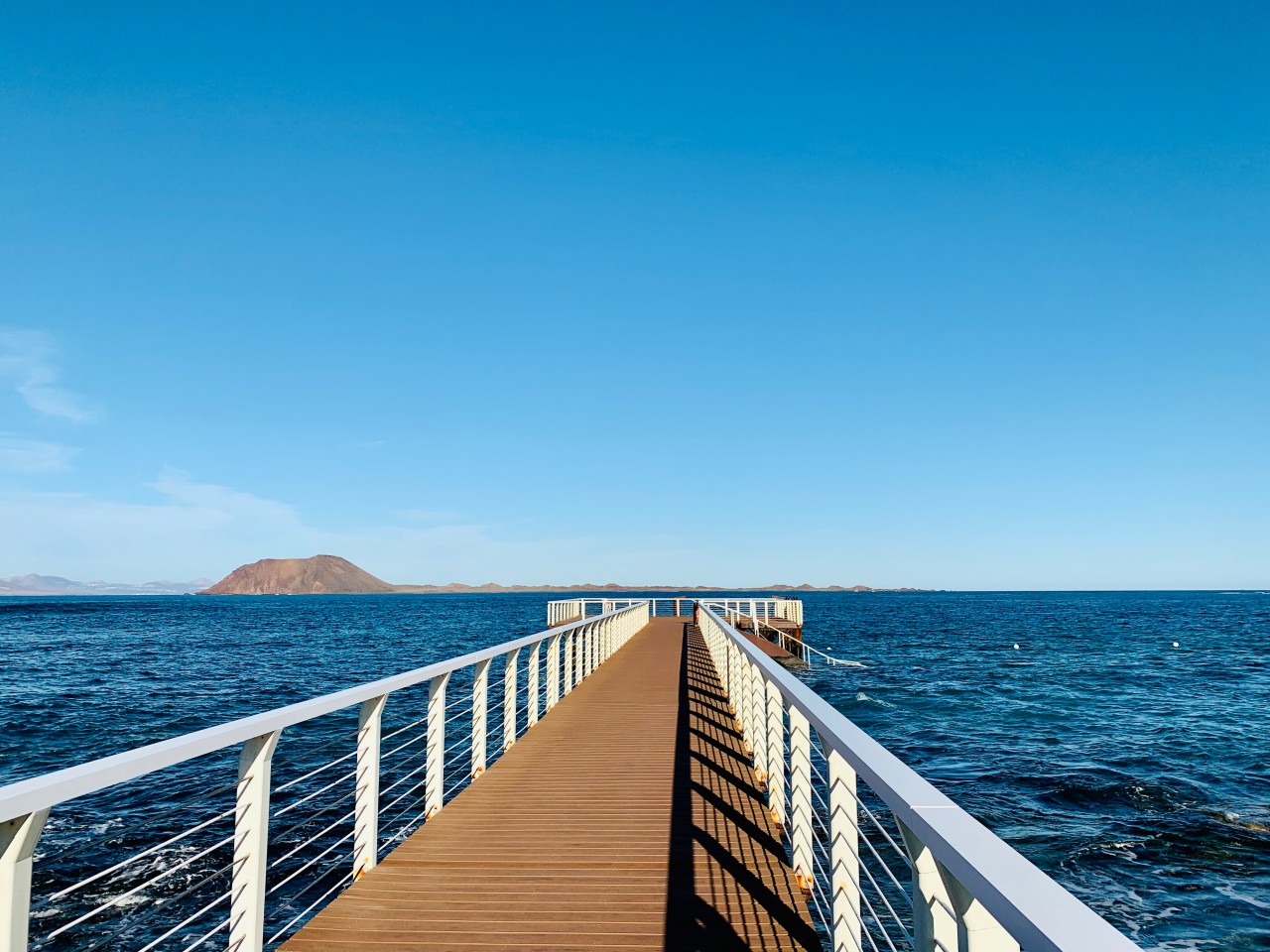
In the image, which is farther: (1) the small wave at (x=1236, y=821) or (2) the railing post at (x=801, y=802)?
(1) the small wave at (x=1236, y=821)

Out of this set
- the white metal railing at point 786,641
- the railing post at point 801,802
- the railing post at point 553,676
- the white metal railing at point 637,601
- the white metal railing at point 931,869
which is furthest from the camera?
the white metal railing at point 786,641

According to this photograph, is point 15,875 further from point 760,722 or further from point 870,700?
point 870,700

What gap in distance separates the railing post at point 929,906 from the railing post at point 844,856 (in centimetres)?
76

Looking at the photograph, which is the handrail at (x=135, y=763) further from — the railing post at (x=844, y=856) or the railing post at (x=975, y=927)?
the railing post at (x=844, y=856)

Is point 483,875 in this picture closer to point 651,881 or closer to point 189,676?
point 651,881

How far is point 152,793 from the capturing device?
1098 centimetres

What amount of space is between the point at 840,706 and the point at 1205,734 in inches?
282

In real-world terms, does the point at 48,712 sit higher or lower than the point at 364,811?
lower

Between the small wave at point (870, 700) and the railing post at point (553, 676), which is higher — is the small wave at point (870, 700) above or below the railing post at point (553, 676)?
below

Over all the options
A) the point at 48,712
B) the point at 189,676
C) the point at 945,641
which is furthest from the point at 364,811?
the point at 945,641

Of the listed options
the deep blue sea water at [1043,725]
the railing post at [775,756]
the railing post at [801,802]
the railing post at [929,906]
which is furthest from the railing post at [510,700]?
the deep blue sea water at [1043,725]

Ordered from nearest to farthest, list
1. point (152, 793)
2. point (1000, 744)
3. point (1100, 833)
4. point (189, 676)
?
point (1100, 833)
point (152, 793)
point (1000, 744)
point (189, 676)

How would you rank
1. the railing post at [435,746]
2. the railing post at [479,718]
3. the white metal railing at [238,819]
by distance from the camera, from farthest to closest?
1. the railing post at [479,718]
2. the railing post at [435,746]
3. the white metal railing at [238,819]

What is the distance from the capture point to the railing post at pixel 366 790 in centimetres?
412
